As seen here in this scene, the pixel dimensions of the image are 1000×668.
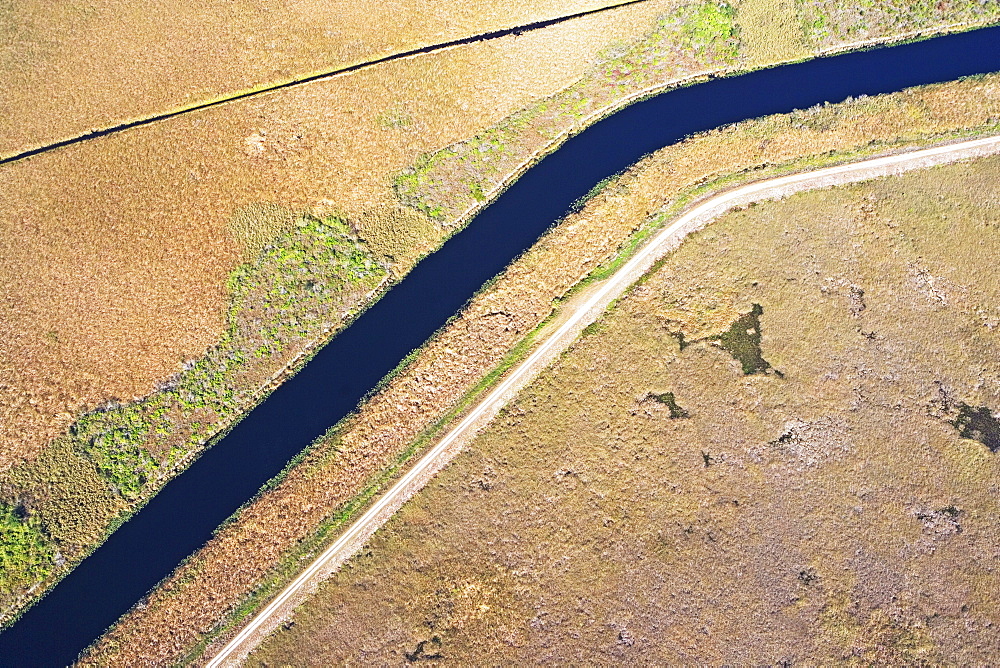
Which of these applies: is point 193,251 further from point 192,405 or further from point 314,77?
point 314,77

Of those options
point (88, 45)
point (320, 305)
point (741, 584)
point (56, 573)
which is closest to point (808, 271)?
point (741, 584)

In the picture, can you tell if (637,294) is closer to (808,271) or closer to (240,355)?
(808,271)

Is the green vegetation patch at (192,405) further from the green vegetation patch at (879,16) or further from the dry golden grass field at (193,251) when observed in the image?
the green vegetation patch at (879,16)

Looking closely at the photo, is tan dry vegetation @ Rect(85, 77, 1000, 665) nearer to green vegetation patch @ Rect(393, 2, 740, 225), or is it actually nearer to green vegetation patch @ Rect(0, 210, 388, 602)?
green vegetation patch @ Rect(0, 210, 388, 602)

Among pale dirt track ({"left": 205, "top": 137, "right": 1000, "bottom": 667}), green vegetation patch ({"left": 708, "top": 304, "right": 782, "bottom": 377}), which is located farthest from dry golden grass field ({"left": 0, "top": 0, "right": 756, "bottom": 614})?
green vegetation patch ({"left": 708, "top": 304, "right": 782, "bottom": 377})

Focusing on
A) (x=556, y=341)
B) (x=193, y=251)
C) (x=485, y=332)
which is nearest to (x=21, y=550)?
(x=193, y=251)
